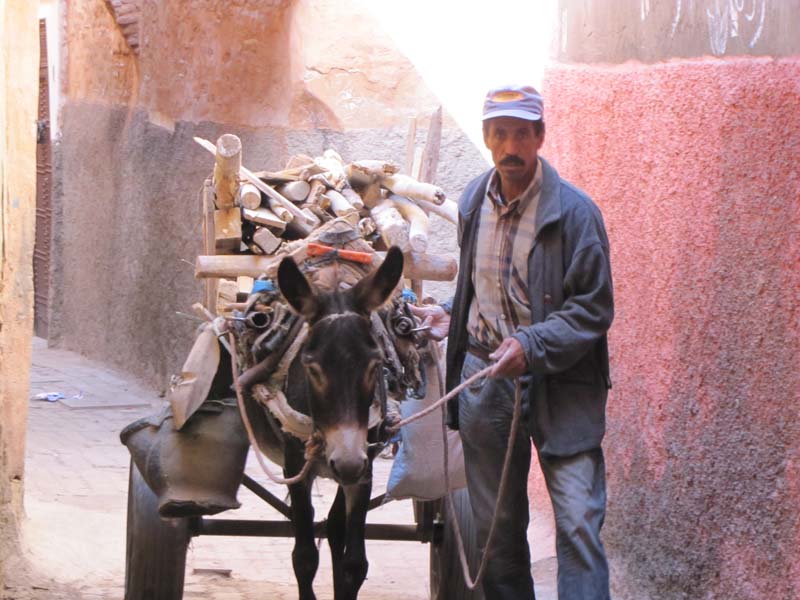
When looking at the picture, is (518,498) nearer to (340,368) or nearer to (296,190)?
(340,368)

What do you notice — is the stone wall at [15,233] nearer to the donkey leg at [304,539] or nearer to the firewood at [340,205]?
the firewood at [340,205]

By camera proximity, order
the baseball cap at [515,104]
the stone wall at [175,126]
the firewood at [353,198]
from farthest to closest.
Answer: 1. the stone wall at [175,126]
2. the firewood at [353,198]
3. the baseball cap at [515,104]

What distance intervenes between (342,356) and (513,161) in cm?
73

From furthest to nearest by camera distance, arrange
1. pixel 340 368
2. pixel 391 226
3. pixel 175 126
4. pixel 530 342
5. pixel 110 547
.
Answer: pixel 175 126 → pixel 110 547 → pixel 391 226 → pixel 340 368 → pixel 530 342

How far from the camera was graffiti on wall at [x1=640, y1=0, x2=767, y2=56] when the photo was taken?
14.0 feet

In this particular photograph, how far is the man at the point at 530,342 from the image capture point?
11.7 ft

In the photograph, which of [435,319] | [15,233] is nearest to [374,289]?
[435,319]

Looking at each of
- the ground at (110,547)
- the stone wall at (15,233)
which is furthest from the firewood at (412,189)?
the ground at (110,547)

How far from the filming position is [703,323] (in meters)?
4.53

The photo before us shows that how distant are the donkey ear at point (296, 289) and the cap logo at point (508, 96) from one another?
740 millimetres

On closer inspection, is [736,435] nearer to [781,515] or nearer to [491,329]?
[781,515]

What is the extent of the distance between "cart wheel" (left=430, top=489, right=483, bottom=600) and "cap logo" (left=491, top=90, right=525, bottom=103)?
1558mm

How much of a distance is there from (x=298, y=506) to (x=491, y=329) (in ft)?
3.43

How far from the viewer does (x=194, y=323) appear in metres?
9.32
